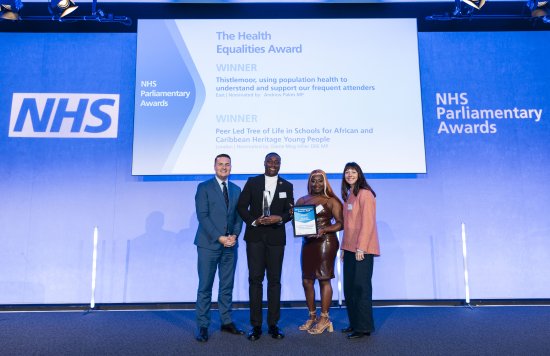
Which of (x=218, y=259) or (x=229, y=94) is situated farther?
(x=229, y=94)

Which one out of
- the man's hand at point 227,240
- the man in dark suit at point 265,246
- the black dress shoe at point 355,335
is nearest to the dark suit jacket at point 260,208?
the man in dark suit at point 265,246

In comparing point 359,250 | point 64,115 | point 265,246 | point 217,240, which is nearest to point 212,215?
point 217,240

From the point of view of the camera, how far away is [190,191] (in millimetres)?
5070

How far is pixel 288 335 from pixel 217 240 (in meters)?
0.99

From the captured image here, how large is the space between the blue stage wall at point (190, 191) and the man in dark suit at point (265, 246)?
1504 millimetres

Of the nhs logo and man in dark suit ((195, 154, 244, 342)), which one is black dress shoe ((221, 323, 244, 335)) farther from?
the nhs logo

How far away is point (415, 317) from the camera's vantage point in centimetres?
410

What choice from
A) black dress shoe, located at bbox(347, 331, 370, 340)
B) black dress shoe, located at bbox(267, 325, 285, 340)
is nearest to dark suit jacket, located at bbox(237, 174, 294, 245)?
black dress shoe, located at bbox(267, 325, 285, 340)

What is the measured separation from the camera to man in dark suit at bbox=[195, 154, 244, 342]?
331 centimetres

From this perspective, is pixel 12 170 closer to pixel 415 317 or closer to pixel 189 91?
pixel 189 91

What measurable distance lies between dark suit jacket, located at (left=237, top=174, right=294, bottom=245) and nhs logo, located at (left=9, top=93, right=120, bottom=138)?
8.77ft

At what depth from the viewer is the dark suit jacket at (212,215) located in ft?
11.0

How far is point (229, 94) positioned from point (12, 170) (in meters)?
2.94

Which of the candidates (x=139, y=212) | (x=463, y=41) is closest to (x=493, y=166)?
(x=463, y=41)
